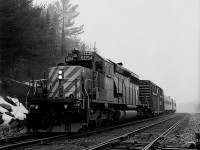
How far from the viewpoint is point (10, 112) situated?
51.3 ft

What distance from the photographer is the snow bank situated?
1439cm

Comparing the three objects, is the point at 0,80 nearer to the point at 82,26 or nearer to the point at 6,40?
the point at 6,40

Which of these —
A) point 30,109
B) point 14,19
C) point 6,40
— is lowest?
point 30,109

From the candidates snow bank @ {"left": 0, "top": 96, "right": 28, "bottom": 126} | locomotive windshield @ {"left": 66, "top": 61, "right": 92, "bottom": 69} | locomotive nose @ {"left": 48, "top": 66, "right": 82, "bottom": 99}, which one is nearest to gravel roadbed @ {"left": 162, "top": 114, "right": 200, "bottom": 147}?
locomotive nose @ {"left": 48, "top": 66, "right": 82, "bottom": 99}

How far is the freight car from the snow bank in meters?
3.30

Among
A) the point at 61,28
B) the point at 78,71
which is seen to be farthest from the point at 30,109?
the point at 61,28

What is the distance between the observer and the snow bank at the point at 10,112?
1439 centimetres

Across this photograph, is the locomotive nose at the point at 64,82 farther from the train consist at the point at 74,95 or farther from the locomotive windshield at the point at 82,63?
the locomotive windshield at the point at 82,63

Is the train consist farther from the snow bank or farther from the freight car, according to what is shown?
the snow bank

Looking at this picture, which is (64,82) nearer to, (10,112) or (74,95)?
(74,95)

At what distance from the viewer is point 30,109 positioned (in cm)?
1120

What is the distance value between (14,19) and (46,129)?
32.3ft

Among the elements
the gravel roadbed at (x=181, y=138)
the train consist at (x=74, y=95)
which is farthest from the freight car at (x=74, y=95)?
the gravel roadbed at (x=181, y=138)

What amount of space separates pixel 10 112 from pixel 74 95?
18.7 feet
